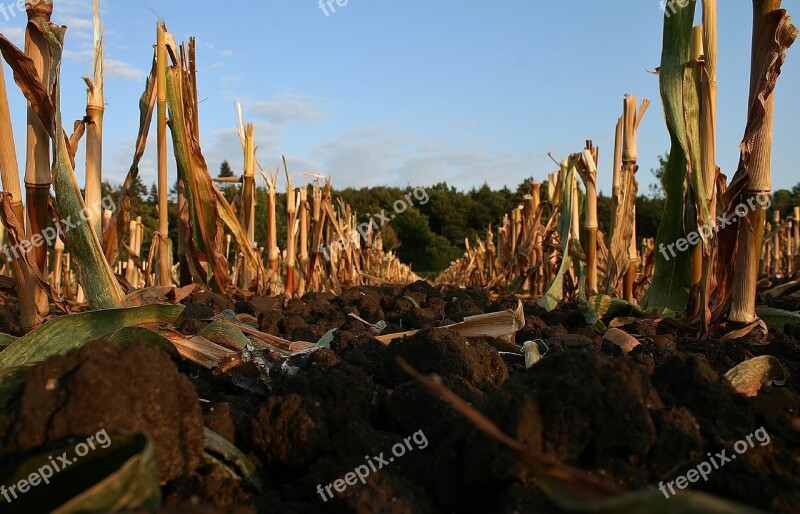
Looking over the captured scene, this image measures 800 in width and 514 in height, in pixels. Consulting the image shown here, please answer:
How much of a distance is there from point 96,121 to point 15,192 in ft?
1.98

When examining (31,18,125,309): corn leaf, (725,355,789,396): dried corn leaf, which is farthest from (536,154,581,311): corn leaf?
(31,18,125,309): corn leaf

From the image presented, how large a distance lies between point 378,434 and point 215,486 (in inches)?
13.2

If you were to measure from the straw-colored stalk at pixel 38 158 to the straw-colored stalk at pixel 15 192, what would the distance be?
8 centimetres

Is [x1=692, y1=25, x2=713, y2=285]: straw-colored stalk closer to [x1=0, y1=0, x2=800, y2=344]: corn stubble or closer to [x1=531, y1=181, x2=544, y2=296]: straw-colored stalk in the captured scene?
[x1=0, y1=0, x2=800, y2=344]: corn stubble

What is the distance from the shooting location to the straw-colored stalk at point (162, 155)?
3.81 m

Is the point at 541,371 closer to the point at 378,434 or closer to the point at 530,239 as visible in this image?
the point at 378,434

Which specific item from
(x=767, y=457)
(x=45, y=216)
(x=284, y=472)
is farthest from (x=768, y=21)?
(x=45, y=216)

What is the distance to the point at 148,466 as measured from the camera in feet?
2.68

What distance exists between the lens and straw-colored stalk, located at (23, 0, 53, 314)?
Answer: 93.6 inches

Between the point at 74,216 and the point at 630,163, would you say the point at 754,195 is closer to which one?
the point at 630,163

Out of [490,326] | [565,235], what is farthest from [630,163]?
[490,326]

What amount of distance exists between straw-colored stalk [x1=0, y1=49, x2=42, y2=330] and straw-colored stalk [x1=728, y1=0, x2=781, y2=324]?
301cm

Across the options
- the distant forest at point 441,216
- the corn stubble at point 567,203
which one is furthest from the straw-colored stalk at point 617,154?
the distant forest at point 441,216

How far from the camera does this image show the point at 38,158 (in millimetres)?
2430
